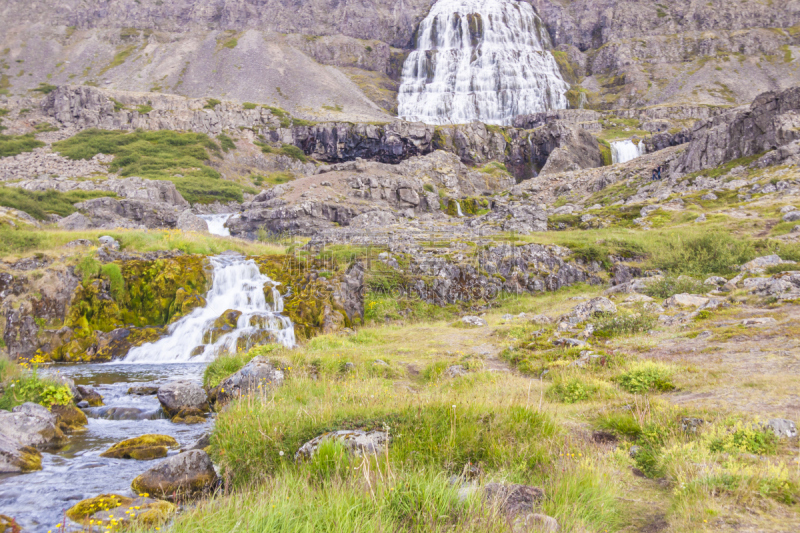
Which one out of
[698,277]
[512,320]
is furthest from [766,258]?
[512,320]

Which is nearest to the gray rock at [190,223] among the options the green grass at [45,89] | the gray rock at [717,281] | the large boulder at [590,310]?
the large boulder at [590,310]

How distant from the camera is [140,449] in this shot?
7410 millimetres

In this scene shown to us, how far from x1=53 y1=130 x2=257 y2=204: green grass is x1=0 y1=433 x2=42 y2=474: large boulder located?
54.9m

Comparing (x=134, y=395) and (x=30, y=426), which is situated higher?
(x=30, y=426)

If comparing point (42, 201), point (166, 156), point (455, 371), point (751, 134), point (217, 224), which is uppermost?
point (166, 156)

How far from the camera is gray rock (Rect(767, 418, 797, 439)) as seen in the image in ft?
14.3

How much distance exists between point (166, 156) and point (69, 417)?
72.4 m

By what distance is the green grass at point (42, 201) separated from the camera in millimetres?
38294

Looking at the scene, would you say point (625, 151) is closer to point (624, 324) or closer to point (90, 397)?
point (624, 324)

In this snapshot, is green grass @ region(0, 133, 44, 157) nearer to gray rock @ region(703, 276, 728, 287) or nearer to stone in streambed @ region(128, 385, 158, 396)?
stone in streambed @ region(128, 385, 158, 396)

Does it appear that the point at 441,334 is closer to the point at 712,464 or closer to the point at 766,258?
the point at 712,464

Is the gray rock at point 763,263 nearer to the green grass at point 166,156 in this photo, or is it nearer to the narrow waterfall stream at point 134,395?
the narrow waterfall stream at point 134,395

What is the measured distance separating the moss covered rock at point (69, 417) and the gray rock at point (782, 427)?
11519mm

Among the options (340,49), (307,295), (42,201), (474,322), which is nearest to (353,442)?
(474,322)
